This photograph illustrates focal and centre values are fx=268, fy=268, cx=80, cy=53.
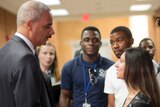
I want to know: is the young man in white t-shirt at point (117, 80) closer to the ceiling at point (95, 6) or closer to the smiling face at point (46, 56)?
the smiling face at point (46, 56)

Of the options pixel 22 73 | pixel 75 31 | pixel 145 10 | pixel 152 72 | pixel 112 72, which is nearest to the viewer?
pixel 22 73

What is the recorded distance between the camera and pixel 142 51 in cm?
167

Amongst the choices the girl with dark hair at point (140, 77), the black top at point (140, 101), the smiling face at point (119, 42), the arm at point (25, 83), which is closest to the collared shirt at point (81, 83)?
the smiling face at point (119, 42)

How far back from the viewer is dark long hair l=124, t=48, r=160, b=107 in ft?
5.26

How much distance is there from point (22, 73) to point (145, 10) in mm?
7779

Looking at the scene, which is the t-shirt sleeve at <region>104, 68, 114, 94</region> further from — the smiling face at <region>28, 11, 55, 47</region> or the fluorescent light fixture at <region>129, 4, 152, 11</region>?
the fluorescent light fixture at <region>129, 4, 152, 11</region>

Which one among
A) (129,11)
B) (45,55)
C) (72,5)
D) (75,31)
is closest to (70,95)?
(45,55)

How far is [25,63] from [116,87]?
3.56 feet

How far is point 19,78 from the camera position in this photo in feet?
4.34

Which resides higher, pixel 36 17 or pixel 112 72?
pixel 36 17

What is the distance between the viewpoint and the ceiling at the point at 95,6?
710 centimetres

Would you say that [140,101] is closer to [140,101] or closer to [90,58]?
[140,101]

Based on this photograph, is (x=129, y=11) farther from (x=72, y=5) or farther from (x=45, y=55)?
(x=45, y=55)

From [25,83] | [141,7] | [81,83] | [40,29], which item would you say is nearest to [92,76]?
[81,83]
